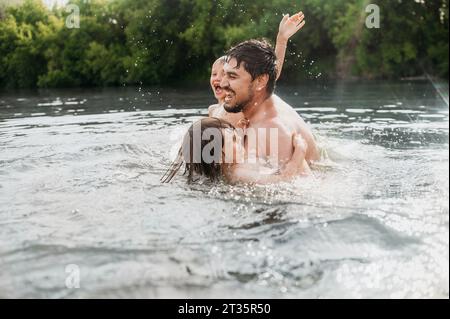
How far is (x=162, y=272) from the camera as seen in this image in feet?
8.64

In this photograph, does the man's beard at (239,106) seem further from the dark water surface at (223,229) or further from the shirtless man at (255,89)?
the dark water surface at (223,229)

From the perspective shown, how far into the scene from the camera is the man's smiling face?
539 cm

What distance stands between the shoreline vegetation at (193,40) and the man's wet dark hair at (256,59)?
67.6 feet

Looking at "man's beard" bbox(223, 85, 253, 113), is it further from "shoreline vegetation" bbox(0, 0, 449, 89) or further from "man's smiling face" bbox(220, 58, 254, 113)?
"shoreline vegetation" bbox(0, 0, 449, 89)

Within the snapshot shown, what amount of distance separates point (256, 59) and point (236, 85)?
0.42 metres

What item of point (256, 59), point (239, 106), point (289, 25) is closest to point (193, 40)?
point (289, 25)

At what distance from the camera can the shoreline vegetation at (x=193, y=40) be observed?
25062mm

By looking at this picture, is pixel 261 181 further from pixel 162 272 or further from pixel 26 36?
pixel 26 36

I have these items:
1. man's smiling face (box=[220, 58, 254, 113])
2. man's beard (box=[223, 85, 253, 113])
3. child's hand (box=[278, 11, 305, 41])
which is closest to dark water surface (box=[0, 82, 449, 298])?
man's beard (box=[223, 85, 253, 113])

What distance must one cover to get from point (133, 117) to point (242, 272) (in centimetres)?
839

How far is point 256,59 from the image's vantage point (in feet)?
18.0

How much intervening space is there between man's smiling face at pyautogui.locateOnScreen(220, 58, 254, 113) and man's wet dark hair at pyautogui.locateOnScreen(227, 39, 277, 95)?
0.06 m

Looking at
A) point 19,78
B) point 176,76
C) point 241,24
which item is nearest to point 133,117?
point 241,24

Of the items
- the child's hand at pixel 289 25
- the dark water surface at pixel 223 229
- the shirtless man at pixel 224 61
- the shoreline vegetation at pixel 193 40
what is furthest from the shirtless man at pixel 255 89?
the shoreline vegetation at pixel 193 40
